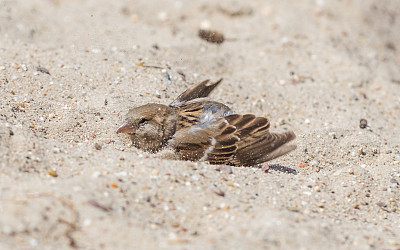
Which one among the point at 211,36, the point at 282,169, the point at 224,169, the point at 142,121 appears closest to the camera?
the point at 224,169

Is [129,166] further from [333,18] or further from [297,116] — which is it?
[333,18]

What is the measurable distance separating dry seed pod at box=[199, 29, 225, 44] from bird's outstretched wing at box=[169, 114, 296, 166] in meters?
2.79

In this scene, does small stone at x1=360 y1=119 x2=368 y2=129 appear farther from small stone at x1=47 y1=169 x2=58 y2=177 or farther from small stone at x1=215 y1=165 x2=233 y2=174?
small stone at x1=47 y1=169 x2=58 y2=177

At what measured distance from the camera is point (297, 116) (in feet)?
19.3

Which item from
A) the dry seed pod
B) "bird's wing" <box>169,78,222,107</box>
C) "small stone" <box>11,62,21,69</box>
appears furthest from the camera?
the dry seed pod

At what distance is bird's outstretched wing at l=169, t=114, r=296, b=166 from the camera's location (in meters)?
4.46

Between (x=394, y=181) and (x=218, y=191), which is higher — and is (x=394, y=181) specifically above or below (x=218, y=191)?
below

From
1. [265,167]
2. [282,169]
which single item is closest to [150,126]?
[265,167]

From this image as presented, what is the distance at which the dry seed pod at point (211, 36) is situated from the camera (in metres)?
7.16

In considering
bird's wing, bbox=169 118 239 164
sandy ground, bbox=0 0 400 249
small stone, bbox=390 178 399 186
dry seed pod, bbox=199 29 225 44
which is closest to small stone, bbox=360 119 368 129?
sandy ground, bbox=0 0 400 249

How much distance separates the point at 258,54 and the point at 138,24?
6.49ft

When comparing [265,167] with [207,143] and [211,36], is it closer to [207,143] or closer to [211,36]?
[207,143]

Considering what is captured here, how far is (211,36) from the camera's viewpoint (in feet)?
23.6

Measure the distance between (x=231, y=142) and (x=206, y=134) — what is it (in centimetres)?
24
